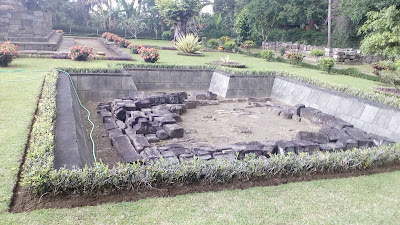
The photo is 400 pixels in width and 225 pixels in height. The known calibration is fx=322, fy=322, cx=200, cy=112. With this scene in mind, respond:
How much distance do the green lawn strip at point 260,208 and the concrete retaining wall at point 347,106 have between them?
325 cm

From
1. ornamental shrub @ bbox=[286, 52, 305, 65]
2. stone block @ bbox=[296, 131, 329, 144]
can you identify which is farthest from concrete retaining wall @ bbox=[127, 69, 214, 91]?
stone block @ bbox=[296, 131, 329, 144]

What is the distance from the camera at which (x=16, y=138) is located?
4.42 metres

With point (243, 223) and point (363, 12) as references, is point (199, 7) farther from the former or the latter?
point (243, 223)

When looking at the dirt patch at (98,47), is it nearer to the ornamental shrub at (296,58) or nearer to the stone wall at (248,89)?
the stone wall at (248,89)

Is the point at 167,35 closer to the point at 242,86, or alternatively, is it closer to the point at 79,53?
the point at 79,53

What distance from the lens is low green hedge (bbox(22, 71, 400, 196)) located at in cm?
317

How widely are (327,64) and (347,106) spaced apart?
19.8 feet

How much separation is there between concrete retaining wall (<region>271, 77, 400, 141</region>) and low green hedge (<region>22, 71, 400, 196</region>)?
224 centimetres

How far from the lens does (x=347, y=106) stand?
8320 millimetres

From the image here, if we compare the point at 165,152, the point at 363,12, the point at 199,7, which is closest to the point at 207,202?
the point at 165,152

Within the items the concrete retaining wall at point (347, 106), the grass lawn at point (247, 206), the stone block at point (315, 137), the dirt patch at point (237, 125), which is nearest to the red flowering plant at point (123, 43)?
the concrete retaining wall at point (347, 106)

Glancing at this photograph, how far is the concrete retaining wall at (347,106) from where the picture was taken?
23.1ft

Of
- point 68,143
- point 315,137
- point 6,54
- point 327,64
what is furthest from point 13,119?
point 327,64

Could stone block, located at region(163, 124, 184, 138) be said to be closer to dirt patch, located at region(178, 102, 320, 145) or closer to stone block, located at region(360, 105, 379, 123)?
dirt patch, located at region(178, 102, 320, 145)
